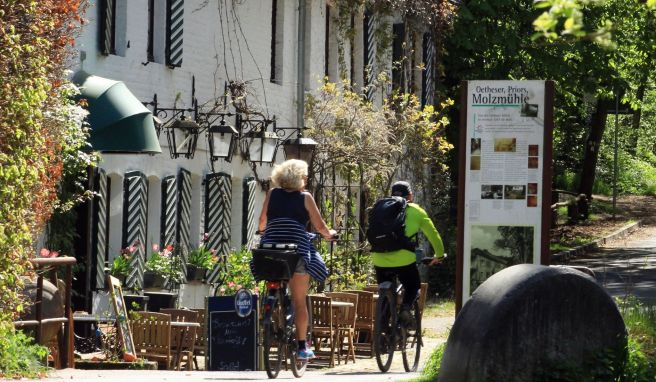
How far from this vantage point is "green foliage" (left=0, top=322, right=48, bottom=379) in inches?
474

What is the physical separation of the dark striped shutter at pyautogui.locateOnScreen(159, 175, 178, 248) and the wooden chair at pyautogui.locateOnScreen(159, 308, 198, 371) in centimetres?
449

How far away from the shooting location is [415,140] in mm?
27016

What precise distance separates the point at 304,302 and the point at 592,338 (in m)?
3.03

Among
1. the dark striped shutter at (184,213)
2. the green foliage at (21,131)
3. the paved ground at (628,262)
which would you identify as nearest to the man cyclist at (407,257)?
the green foliage at (21,131)

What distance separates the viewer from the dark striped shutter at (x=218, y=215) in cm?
2317

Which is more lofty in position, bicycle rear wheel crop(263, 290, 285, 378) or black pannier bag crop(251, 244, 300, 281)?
black pannier bag crop(251, 244, 300, 281)

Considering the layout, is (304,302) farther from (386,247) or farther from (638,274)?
(638,274)

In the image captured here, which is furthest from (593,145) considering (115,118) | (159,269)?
(115,118)

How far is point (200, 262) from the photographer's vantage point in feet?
73.3

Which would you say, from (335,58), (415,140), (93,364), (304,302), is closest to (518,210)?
(304,302)

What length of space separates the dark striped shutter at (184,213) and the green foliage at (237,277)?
2.13ft

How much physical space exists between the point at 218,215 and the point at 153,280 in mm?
3465

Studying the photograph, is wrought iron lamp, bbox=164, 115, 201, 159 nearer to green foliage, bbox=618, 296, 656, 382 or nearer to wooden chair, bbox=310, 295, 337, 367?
wooden chair, bbox=310, 295, 337, 367

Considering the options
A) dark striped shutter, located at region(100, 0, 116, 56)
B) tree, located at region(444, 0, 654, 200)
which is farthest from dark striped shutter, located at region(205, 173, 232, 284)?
tree, located at region(444, 0, 654, 200)
